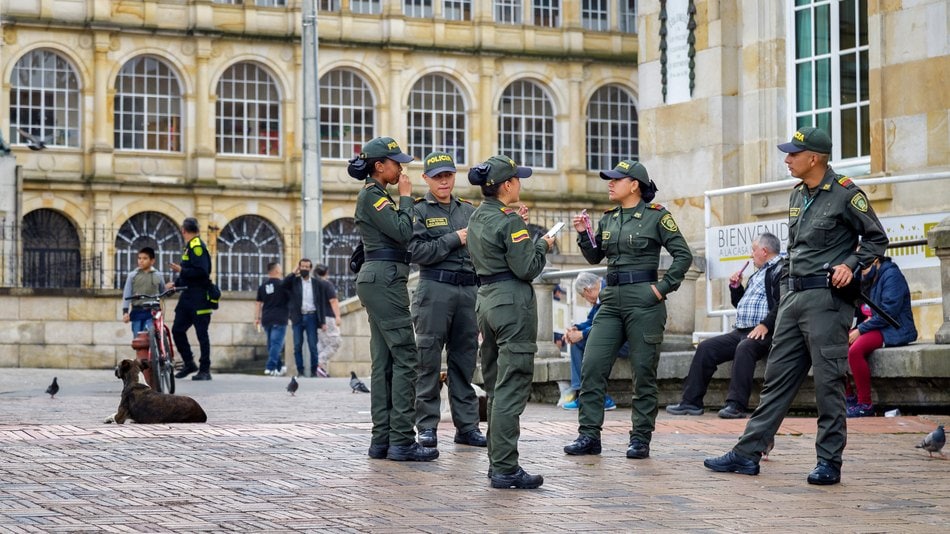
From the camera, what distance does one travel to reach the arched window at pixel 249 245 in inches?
1964

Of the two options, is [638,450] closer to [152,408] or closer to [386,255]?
[386,255]

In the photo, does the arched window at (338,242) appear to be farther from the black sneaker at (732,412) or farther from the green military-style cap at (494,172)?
the green military-style cap at (494,172)

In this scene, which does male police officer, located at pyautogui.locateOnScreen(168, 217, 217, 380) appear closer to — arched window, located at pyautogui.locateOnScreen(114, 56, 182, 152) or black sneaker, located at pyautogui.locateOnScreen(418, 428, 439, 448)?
black sneaker, located at pyautogui.locateOnScreen(418, 428, 439, 448)

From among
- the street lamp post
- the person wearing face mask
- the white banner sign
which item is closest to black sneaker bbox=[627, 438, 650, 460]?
the white banner sign

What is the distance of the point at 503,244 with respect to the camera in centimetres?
942

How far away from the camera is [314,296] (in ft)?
80.4

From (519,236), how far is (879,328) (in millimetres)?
4713

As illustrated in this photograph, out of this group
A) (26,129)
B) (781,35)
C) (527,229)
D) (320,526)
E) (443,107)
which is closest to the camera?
(320,526)

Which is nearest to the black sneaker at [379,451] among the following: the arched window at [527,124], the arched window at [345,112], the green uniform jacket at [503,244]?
the green uniform jacket at [503,244]

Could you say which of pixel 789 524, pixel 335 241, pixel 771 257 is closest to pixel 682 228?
pixel 771 257

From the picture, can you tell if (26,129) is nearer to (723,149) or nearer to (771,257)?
(723,149)

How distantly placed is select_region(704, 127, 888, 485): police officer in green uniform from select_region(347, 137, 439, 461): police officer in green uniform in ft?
6.34

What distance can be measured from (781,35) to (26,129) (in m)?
34.7

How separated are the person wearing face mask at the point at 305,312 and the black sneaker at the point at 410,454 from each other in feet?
46.1
